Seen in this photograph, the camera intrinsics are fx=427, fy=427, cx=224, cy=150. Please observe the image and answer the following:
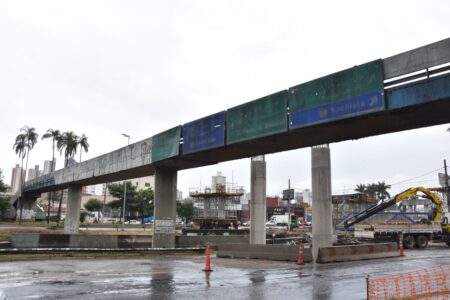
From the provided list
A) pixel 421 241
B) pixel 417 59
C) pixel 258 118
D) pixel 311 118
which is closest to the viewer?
pixel 417 59

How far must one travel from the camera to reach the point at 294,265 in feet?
67.4

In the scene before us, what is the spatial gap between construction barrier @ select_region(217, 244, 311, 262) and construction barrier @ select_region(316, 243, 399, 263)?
0.85 m

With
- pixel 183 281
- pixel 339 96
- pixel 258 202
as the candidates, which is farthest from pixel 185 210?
pixel 183 281

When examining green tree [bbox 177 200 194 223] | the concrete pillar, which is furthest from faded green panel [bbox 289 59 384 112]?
green tree [bbox 177 200 194 223]

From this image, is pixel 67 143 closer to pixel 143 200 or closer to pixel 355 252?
pixel 143 200

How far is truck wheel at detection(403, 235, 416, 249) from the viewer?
35.1 metres

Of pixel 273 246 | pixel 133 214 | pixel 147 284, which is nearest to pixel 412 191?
pixel 273 246

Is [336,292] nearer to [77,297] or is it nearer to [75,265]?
[77,297]

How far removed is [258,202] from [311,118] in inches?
621

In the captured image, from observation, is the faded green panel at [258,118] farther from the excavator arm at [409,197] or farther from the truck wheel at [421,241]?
the truck wheel at [421,241]

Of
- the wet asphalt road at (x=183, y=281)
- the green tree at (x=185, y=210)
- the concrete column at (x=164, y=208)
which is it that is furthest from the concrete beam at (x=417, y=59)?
the green tree at (x=185, y=210)

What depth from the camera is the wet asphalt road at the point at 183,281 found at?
11.8m

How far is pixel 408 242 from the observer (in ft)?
115

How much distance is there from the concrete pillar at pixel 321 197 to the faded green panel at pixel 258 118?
14.0 feet
